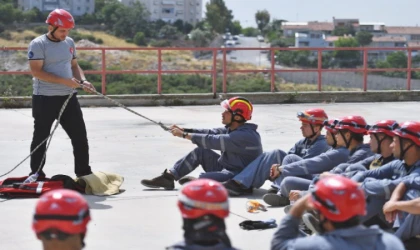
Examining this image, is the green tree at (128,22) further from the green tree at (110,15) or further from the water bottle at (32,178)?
the water bottle at (32,178)

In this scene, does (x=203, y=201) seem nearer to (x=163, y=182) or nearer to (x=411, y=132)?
(x=411, y=132)

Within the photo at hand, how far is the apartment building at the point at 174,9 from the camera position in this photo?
554 ft

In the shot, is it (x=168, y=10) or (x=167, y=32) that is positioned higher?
(x=168, y=10)

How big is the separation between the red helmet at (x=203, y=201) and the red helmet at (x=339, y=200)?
18.6 inches

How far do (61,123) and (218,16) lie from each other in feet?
512

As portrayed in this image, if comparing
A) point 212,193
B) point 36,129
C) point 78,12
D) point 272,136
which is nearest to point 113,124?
point 272,136

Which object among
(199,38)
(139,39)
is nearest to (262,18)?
(199,38)

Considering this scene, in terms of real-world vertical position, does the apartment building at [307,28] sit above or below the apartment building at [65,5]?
below

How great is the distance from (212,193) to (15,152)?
9.09 m

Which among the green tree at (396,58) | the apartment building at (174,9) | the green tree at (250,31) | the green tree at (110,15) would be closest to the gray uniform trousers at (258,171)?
the green tree at (396,58)

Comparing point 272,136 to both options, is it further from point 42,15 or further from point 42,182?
point 42,15

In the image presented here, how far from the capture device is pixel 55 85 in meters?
9.45

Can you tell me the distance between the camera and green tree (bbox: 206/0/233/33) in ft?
532

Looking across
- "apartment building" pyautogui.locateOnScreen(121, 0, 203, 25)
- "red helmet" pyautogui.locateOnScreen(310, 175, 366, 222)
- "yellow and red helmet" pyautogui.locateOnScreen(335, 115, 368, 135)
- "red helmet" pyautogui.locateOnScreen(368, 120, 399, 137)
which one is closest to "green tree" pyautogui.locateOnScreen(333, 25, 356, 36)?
"apartment building" pyautogui.locateOnScreen(121, 0, 203, 25)
